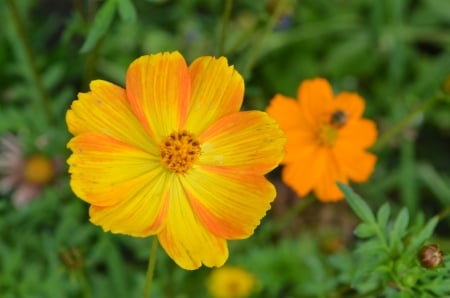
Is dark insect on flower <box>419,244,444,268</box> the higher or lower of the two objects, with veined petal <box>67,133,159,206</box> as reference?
lower

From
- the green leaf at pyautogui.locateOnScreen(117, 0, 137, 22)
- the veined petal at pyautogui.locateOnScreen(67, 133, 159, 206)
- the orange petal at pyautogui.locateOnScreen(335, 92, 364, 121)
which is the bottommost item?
the veined petal at pyautogui.locateOnScreen(67, 133, 159, 206)

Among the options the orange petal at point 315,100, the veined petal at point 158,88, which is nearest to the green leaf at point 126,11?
the veined petal at point 158,88

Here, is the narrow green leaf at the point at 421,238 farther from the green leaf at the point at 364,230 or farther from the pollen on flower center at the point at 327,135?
the pollen on flower center at the point at 327,135

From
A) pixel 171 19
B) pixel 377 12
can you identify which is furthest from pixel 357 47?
pixel 171 19

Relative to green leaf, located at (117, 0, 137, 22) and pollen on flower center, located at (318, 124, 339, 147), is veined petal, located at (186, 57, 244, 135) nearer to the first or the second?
green leaf, located at (117, 0, 137, 22)

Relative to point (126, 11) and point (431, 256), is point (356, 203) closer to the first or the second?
point (431, 256)

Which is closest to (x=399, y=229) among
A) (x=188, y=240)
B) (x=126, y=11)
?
(x=188, y=240)

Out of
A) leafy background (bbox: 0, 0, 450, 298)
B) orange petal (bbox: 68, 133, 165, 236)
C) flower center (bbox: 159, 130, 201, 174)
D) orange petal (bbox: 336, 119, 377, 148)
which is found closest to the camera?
orange petal (bbox: 68, 133, 165, 236)

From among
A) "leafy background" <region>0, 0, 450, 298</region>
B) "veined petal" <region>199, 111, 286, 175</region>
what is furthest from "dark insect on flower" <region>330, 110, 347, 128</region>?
"veined petal" <region>199, 111, 286, 175</region>
